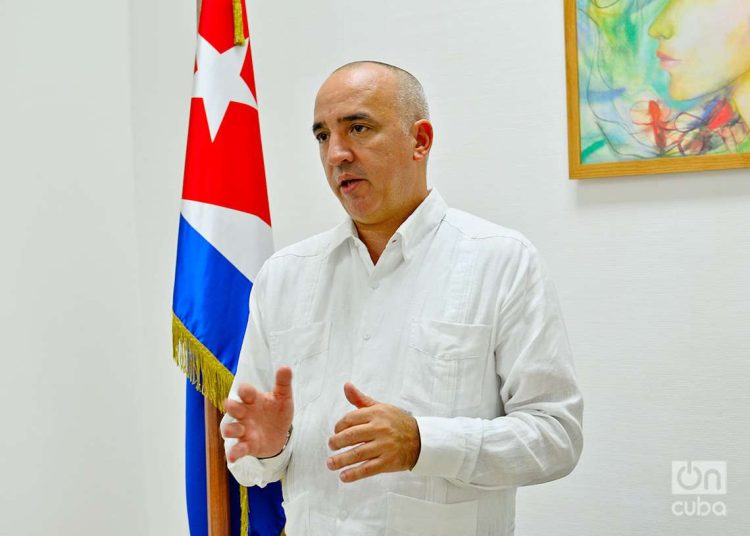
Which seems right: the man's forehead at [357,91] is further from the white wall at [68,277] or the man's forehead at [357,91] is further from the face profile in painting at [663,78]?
the white wall at [68,277]

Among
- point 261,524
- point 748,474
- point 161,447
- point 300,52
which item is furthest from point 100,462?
point 748,474

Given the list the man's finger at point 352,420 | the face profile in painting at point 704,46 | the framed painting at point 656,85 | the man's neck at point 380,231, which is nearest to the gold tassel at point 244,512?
the man's neck at point 380,231

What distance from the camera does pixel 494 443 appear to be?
1429mm

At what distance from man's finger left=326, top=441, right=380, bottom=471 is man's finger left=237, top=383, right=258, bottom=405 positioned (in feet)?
0.70

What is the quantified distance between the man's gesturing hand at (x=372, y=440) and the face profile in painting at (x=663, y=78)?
1.16 meters

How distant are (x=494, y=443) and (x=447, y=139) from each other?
119 cm

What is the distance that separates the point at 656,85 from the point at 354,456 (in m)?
1.40

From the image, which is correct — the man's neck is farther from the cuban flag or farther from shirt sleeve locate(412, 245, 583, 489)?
the cuban flag

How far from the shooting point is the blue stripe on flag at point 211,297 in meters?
2.15

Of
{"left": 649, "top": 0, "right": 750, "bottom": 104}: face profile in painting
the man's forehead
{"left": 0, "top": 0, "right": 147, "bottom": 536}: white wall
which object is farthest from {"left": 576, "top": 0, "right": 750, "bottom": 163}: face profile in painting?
{"left": 0, "top": 0, "right": 147, "bottom": 536}: white wall

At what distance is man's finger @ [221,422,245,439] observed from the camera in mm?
1447

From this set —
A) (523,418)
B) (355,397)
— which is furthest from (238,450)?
(523,418)

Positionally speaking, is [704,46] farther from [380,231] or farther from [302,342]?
[302,342]

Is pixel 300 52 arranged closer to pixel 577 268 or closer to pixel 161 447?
pixel 577 268
